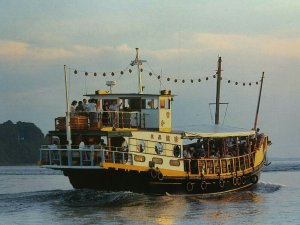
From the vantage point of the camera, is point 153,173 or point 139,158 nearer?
point 153,173

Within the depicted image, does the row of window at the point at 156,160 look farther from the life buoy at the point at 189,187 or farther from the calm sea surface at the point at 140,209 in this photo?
the calm sea surface at the point at 140,209

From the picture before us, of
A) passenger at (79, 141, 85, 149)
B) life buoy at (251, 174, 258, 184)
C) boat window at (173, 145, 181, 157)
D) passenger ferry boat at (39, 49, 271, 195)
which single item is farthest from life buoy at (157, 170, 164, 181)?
life buoy at (251, 174, 258, 184)

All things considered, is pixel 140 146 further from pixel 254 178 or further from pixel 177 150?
pixel 254 178

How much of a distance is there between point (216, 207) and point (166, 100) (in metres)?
8.04

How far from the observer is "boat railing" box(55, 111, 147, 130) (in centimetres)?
3850

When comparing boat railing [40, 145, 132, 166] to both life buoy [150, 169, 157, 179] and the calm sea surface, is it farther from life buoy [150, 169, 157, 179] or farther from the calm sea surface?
the calm sea surface

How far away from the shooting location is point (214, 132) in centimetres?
4325

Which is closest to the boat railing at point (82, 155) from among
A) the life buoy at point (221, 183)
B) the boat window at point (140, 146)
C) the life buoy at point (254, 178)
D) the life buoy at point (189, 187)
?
the boat window at point (140, 146)

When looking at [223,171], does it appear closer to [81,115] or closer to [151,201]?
[151,201]

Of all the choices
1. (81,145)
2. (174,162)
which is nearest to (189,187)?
(174,162)

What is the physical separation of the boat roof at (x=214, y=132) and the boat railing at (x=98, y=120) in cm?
370

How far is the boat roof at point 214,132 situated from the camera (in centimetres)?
4238

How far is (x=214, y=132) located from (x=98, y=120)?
308 inches

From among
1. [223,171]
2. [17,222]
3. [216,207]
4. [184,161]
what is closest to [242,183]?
[223,171]
